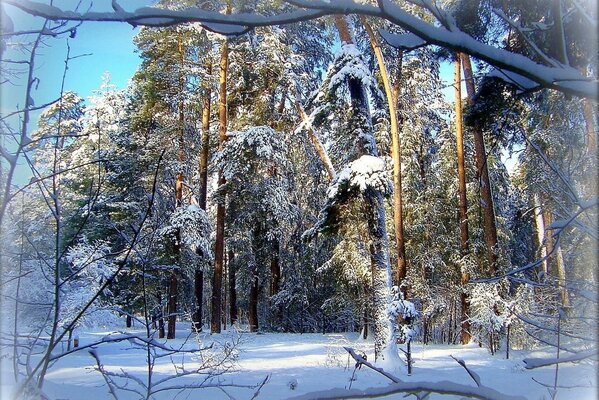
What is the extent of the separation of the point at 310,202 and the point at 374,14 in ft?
55.4

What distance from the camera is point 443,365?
7984 mm

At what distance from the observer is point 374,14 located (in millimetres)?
941

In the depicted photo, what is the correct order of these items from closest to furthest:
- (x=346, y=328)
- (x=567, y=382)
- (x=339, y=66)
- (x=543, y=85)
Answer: (x=543, y=85)
(x=567, y=382)
(x=339, y=66)
(x=346, y=328)

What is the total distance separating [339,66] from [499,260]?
5962 millimetres

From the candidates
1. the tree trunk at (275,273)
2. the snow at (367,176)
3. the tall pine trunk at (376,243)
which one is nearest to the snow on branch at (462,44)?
the snow at (367,176)

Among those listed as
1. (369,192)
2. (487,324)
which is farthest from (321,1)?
(487,324)

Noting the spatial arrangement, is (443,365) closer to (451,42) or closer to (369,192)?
(369,192)

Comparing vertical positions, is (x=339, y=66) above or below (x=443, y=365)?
above

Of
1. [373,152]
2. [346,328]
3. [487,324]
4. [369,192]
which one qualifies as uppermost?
[373,152]

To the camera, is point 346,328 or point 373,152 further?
point 346,328

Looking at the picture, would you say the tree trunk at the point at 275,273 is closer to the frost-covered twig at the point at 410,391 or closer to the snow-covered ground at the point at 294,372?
the snow-covered ground at the point at 294,372

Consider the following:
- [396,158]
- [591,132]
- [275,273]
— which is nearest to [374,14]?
[591,132]

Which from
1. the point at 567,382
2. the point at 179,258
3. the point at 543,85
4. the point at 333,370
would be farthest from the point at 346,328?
the point at 543,85

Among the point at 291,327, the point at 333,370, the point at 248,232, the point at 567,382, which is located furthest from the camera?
the point at 291,327
